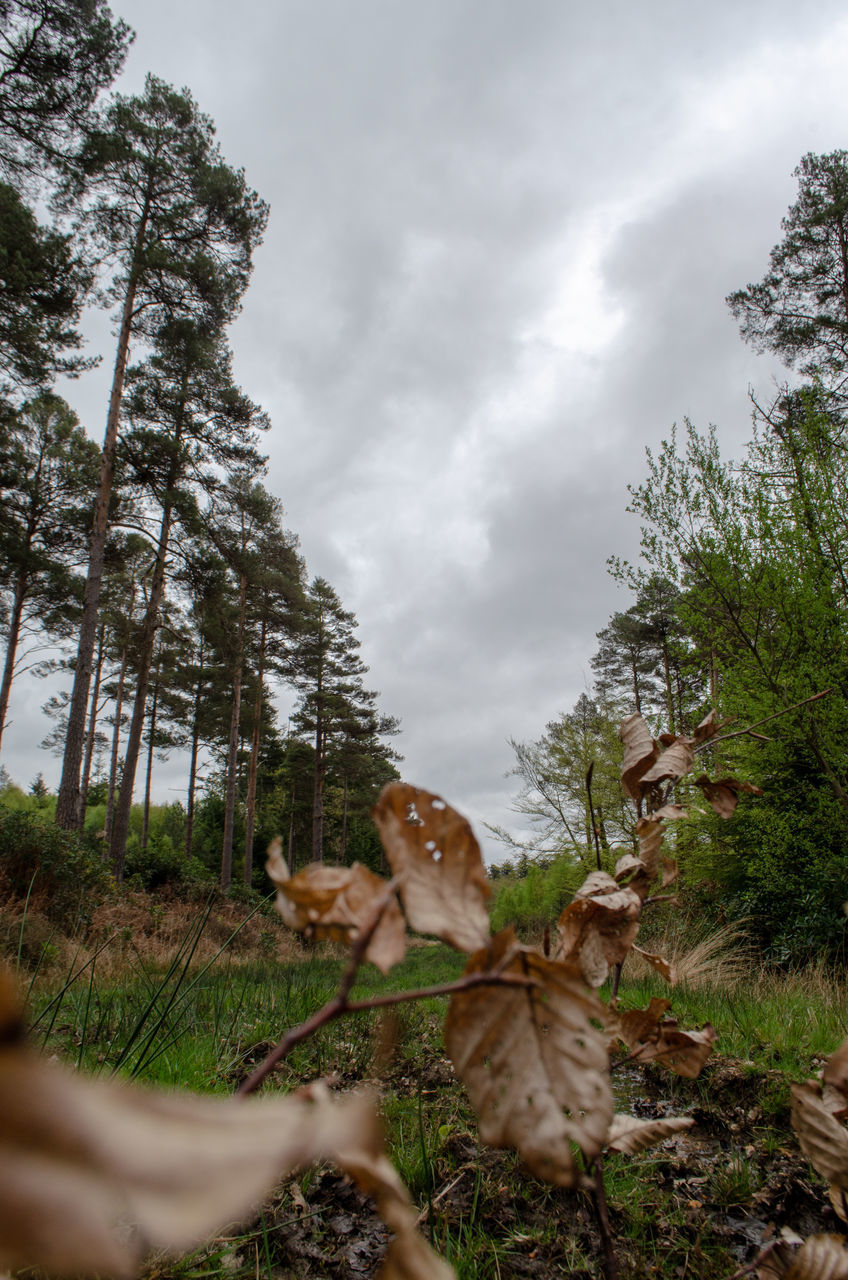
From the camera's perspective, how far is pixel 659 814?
28.6 inches

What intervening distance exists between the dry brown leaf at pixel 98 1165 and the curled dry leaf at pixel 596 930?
0.48 m

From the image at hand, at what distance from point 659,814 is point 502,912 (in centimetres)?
2033

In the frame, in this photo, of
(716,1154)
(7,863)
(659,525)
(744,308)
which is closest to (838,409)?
(744,308)

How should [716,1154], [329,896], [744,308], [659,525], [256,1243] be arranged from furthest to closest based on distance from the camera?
[744,308] → [659,525] → [716,1154] → [256,1243] → [329,896]

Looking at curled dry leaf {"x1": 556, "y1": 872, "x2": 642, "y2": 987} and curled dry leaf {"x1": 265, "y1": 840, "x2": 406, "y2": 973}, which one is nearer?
curled dry leaf {"x1": 265, "y1": 840, "x2": 406, "y2": 973}

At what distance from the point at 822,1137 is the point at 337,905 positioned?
1.81ft

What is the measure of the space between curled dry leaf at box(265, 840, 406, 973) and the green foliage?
10.9 meters

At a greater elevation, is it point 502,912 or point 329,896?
point 329,896

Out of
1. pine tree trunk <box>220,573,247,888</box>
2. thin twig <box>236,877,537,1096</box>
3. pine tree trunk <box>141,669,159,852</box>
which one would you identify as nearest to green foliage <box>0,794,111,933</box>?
pine tree trunk <box>220,573,247,888</box>

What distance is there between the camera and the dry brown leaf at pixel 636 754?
0.74 m

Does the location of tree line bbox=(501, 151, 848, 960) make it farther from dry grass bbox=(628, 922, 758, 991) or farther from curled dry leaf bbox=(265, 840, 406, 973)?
curled dry leaf bbox=(265, 840, 406, 973)

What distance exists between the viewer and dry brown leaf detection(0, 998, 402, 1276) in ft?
0.48

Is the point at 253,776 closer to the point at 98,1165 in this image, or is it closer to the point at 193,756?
the point at 193,756

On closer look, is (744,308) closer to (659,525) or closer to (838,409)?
(838,409)
